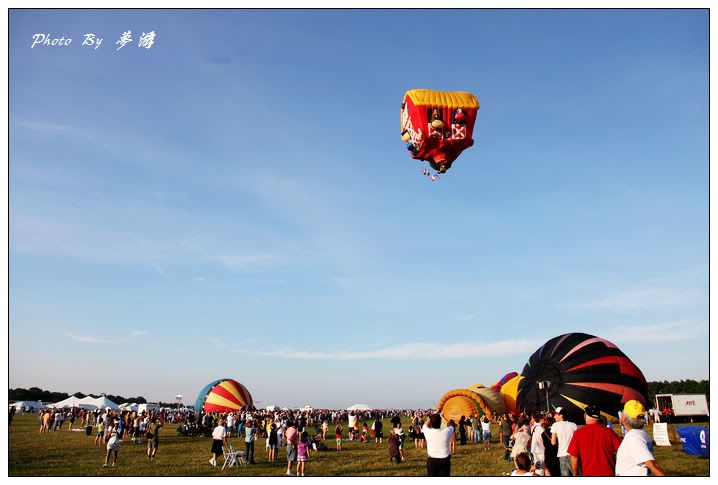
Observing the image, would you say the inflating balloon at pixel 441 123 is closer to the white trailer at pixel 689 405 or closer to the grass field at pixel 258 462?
the grass field at pixel 258 462

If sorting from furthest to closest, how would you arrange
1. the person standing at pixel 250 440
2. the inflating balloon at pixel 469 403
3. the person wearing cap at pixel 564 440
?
1. the inflating balloon at pixel 469 403
2. the person standing at pixel 250 440
3. the person wearing cap at pixel 564 440

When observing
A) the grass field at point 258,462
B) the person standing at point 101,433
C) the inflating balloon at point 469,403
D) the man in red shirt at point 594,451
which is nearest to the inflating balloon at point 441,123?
the grass field at point 258,462

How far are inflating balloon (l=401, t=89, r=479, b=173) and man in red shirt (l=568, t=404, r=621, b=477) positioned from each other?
11736 millimetres

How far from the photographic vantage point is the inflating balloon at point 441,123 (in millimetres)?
17234

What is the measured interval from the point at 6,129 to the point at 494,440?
20969mm

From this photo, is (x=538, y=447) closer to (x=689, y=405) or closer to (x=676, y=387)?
(x=689, y=405)

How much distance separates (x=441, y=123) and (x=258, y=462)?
11.9 metres

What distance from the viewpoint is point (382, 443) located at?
24.1 meters

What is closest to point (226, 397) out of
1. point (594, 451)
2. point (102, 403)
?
point (102, 403)

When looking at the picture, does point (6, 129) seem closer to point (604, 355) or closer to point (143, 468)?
point (143, 468)

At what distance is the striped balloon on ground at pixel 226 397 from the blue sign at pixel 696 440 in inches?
1148

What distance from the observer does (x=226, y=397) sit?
39156 millimetres

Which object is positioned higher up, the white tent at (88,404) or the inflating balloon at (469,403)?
the inflating balloon at (469,403)
